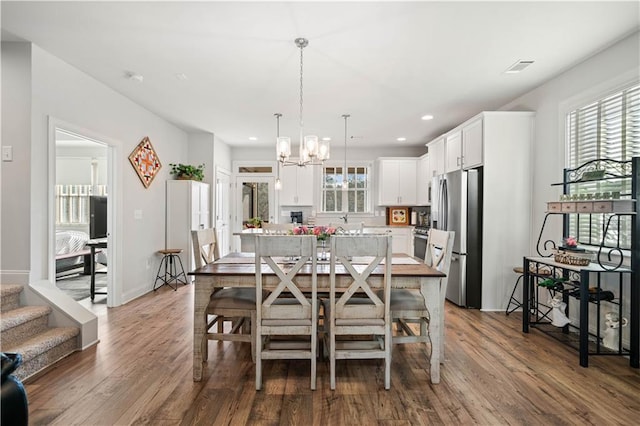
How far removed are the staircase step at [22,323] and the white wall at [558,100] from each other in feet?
16.2

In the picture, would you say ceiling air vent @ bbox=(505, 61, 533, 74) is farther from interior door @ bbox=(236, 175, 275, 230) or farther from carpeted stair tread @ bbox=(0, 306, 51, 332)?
interior door @ bbox=(236, 175, 275, 230)

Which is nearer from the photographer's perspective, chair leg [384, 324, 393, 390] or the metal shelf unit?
chair leg [384, 324, 393, 390]

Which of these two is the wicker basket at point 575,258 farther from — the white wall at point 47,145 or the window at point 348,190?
the window at point 348,190

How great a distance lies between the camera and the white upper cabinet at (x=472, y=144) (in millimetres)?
4204

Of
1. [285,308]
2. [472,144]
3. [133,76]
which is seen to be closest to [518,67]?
[472,144]

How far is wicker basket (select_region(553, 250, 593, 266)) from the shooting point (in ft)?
9.24

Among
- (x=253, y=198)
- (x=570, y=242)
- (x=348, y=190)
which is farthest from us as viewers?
(x=253, y=198)

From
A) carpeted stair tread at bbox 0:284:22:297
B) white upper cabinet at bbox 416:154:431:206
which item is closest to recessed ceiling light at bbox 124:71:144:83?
carpeted stair tread at bbox 0:284:22:297

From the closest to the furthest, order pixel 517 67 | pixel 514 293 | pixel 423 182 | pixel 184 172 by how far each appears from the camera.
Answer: pixel 517 67, pixel 514 293, pixel 184 172, pixel 423 182

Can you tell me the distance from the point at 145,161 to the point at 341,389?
13.5ft

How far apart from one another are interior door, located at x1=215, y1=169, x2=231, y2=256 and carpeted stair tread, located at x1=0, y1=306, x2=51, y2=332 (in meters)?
3.91

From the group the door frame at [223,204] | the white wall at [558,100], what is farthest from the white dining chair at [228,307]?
the door frame at [223,204]

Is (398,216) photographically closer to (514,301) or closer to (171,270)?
(514,301)

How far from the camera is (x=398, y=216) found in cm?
757
